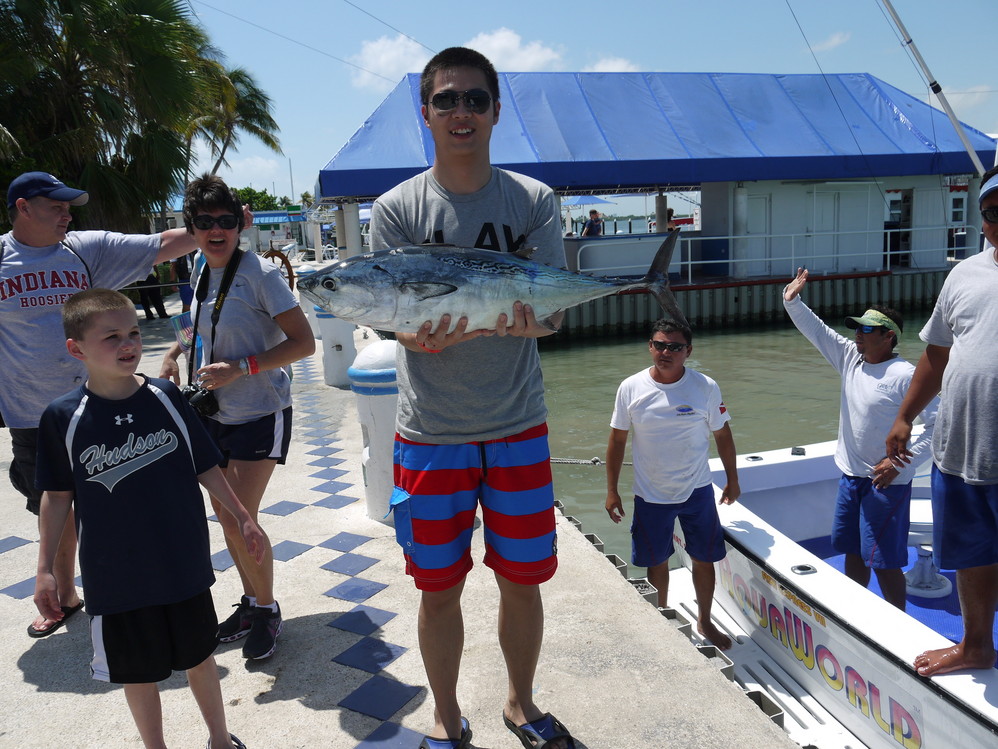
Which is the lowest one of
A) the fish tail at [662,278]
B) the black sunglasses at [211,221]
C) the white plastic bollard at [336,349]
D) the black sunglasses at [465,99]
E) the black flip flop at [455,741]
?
the black flip flop at [455,741]

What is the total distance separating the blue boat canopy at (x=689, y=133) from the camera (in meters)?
18.3

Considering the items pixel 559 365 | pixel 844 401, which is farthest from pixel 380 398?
pixel 559 365

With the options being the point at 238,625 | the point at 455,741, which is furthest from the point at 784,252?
the point at 455,741

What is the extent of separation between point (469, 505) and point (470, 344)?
1.84 feet

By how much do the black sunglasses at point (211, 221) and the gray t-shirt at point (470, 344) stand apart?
103 cm

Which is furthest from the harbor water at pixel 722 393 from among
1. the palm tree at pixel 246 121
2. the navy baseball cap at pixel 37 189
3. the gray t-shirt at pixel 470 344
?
the palm tree at pixel 246 121

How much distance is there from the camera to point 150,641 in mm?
2373

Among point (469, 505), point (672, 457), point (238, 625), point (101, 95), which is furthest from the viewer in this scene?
point (101, 95)

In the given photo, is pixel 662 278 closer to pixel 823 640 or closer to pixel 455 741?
pixel 455 741

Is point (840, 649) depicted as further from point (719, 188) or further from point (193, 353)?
point (719, 188)

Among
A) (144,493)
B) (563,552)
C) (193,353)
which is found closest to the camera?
(144,493)

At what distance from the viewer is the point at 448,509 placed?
2.43m

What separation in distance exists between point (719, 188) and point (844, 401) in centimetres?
1968

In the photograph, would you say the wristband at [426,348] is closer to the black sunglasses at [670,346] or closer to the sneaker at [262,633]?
the sneaker at [262,633]
